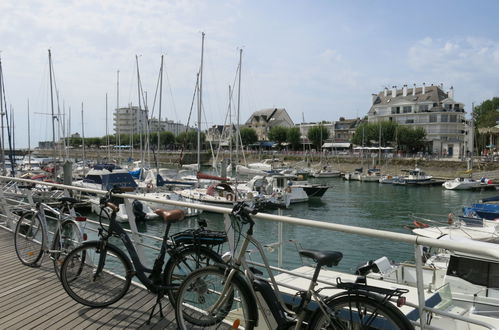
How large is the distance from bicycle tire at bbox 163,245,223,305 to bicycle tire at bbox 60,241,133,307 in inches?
24.2

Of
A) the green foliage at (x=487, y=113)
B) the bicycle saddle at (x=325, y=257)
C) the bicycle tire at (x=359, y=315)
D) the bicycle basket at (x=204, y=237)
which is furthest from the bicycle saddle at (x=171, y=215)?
the green foliage at (x=487, y=113)

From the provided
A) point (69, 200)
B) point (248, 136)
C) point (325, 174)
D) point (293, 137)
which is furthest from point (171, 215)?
point (248, 136)

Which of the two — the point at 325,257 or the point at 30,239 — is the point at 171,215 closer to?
the point at 325,257

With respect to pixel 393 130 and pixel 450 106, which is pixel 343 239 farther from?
pixel 450 106

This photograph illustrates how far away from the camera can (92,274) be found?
4.94 m

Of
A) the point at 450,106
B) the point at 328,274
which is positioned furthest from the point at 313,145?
the point at 328,274

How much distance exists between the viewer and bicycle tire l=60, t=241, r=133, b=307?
186 inches

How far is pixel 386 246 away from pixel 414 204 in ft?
67.4

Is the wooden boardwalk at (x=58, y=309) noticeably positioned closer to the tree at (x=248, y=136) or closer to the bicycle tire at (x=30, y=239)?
the bicycle tire at (x=30, y=239)

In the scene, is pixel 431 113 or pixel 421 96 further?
pixel 421 96

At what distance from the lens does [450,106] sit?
88.0 m

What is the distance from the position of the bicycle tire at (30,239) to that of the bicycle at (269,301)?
11.5 feet

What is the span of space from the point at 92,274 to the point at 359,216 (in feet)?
96.9

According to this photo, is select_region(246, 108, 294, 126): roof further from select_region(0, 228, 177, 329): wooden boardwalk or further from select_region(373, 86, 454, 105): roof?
select_region(0, 228, 177, 329): wooden boardwalk
